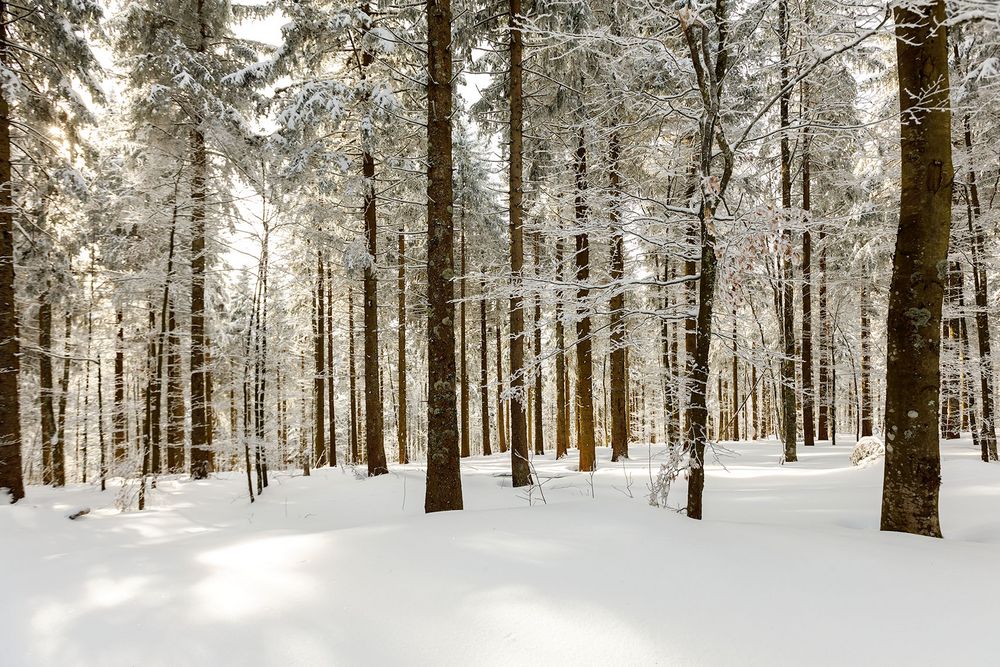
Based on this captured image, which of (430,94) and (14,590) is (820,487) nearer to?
(430,94)

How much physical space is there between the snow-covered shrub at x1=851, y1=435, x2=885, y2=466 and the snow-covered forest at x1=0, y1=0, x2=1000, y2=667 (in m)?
0.09

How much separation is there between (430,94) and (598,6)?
736 cm

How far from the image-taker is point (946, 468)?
295 inches

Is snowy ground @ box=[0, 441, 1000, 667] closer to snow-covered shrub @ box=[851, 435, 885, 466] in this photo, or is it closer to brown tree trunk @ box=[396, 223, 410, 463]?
snow-covered shrub @ box=[851, 435, 885, 466]

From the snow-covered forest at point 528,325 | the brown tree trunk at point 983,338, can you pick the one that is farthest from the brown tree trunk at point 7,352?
the brown tree trunk at point 983,338

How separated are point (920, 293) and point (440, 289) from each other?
187 inches

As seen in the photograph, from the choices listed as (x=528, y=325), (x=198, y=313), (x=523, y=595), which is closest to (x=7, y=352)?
(x=198, y=313)

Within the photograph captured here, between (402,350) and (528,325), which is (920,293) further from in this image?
(402,350)

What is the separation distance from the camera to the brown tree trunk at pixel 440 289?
223 inches

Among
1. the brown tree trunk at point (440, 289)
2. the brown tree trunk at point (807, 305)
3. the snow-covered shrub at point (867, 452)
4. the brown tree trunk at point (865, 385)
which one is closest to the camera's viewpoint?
the brown tree trunk at point (440, 289)

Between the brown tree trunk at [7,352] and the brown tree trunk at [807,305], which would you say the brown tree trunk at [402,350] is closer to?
the brown tree trunk at [7,352]

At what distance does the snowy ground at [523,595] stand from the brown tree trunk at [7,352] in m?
5.98

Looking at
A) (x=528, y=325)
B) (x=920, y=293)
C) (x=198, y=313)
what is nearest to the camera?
(x=920, y=293)

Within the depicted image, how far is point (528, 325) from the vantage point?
7035mm
